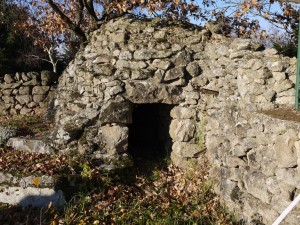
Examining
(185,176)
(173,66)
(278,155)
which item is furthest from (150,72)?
(278,155)

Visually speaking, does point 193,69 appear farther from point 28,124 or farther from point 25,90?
point 25,90

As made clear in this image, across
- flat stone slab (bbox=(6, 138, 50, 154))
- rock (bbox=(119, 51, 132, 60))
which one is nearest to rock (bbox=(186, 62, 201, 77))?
rock (bbox=(119, 51, 132, 60))

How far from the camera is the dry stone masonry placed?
482cm

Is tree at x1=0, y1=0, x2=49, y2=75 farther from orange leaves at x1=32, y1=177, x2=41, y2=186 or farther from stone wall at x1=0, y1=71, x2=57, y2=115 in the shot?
orange leaves at x1=32, y1=177, x2=41, y2=186

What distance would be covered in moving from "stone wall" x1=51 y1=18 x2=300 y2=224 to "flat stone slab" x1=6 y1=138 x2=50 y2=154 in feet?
0.57

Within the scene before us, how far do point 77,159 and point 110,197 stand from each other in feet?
3.05

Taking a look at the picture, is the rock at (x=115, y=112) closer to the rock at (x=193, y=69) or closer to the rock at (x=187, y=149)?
the rock at (x=187, y=149)

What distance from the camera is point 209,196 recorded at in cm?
557

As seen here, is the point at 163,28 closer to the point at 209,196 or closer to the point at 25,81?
the point at 209,196

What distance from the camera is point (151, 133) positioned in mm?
8016

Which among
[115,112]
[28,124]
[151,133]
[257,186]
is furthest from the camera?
[151,133]

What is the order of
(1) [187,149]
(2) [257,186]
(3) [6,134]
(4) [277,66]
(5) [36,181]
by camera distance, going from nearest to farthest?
(2) [257,186], (4) [277,66], (5) [36,181], (1) [187,149], (3) [6,134]

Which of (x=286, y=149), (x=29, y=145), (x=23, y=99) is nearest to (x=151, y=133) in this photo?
(x=29, y=145)

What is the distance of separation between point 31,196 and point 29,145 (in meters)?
1.34
